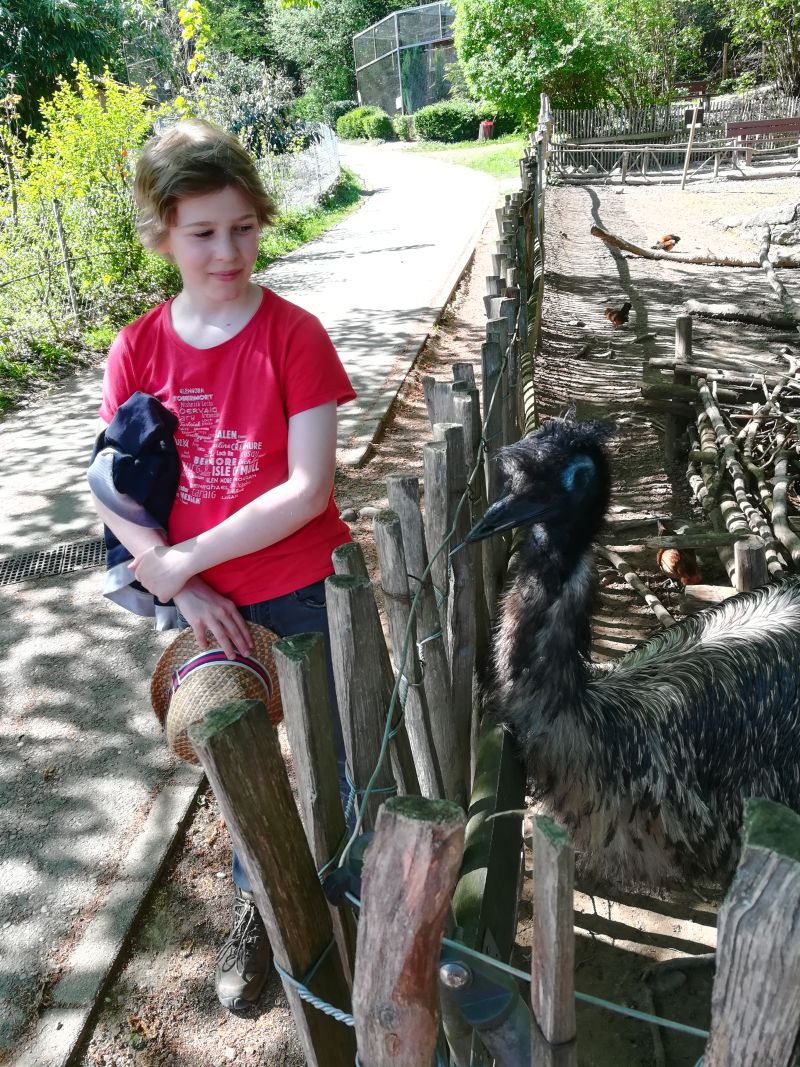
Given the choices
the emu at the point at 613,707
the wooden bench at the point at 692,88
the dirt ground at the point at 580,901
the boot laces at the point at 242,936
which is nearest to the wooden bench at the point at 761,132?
the wooden bench at the point at 692,88

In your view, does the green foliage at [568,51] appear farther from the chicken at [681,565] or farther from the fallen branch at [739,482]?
the chicken at [681,565]

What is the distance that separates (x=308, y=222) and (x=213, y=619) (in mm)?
18352

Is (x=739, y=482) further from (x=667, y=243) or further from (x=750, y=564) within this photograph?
(x=667, y=243)

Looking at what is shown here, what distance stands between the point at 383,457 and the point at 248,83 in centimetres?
2438

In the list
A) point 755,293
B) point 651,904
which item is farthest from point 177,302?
point 755,293

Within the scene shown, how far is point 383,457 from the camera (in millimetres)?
6148

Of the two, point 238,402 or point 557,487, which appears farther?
point 557,487

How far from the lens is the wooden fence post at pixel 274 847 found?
117 cm

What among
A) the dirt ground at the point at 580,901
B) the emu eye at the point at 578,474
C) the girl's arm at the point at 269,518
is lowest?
the dirt ground at the point at 580,901

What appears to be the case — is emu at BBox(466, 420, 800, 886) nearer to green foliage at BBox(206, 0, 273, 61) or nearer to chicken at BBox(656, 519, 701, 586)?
chicken at BBox(656, 519, 701, 586)

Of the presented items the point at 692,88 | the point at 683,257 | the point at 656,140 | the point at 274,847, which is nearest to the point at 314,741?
the point at 274,847

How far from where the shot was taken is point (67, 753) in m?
3.47

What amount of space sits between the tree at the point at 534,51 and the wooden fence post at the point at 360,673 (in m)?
33.4

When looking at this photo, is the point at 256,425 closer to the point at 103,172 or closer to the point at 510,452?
the point at 510,452
